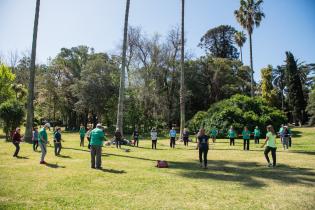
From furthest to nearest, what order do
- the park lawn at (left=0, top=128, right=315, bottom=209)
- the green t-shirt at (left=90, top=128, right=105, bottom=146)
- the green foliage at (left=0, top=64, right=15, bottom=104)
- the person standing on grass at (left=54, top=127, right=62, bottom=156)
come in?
the green foliage at (left=0, top=64, right=15, bottom=104)
the person standing on grass at (left=54, top=127, right=62, bottom=156)
the green t-shirt at (left=90, top=128, right=105, bottom=146)
the park lawn at (left=0, top=128, right=315, bottom=209)

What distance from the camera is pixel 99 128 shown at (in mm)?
14453

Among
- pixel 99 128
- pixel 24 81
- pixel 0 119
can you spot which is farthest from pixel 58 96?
pixel 99 128

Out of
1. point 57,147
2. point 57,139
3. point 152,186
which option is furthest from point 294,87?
point 152,186

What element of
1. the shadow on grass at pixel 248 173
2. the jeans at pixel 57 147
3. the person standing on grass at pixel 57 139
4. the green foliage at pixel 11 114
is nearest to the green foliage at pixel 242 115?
the shadow on grass at pixel 248 173

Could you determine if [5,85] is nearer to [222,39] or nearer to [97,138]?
[97,138]

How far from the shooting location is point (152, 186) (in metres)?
10.6

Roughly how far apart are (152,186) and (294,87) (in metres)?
56.2

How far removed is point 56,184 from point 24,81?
204 feet

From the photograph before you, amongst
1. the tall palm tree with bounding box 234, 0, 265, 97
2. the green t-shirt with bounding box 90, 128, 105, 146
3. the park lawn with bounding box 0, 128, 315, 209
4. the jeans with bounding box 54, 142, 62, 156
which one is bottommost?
the park lawn with bounding box 0, 128, 315, 209

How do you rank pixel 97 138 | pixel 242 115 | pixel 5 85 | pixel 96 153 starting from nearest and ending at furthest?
pixel 97 138 < pixel 96 153 < pixel 242 115 < pixel 5 85

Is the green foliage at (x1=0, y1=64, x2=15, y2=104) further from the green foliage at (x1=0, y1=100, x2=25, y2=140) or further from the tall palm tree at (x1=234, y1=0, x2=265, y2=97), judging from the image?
the tall palm tree at (x1=234, y1=0, x2=265, y2=97)

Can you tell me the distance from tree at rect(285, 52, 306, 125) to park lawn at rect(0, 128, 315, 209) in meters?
48.2

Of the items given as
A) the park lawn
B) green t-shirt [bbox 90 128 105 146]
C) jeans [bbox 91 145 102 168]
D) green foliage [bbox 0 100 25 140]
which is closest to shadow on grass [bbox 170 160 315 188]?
the park lawn

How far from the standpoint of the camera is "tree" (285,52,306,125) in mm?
60037
